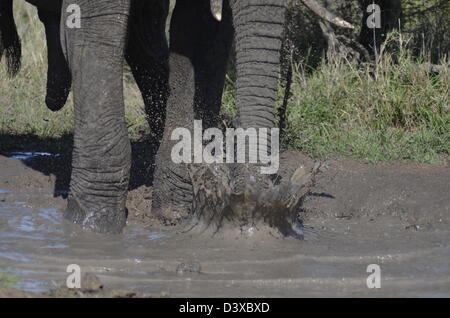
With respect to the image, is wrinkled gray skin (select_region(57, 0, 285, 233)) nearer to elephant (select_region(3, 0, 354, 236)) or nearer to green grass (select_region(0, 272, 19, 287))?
elephant (select_region(3, 0, 354, 236))

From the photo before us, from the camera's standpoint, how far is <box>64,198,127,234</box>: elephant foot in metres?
5.98

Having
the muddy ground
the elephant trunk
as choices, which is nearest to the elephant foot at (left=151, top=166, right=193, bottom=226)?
the muddy ground

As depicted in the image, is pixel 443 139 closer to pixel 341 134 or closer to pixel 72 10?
pixel 341 134

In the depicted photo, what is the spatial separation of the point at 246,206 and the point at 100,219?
93cm

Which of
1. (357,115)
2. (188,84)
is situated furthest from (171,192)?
(357,115)

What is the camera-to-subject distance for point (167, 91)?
276 inches

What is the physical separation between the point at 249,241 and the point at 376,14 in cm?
444

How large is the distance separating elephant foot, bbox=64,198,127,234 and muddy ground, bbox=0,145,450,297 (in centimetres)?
7

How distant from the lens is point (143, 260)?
205 inches

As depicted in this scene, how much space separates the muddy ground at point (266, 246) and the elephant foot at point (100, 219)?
0.07 m
